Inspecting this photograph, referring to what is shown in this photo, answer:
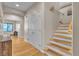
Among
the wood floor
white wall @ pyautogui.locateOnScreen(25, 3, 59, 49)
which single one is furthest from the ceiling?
the wood floor

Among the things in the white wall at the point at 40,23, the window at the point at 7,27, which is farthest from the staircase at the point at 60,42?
the window at the point at 7,27

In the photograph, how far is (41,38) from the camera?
2328 mm

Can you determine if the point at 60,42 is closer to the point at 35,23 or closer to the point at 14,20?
the point at 35,23

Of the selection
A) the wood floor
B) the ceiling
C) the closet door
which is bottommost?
the wood floor

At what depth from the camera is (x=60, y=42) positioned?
2.17 metres

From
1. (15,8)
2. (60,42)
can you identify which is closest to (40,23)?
(60,42)

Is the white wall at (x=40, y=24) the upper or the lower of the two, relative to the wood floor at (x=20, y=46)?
upper

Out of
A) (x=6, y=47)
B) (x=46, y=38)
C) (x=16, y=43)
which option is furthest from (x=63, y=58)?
(x=6, y=47)

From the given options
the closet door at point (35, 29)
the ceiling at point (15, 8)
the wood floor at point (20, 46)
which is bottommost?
the wood floor at point (20, 46)

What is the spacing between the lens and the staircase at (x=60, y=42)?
1931 mm

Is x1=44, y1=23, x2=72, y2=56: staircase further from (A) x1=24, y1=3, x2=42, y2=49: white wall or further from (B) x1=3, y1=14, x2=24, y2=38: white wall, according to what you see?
(B) x1=3, y1=14, x2=24, y2=38: white wall

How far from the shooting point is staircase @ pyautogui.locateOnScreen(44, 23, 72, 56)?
76.0 inches

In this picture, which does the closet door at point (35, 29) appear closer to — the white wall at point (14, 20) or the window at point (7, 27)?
the white wall at point (14, 20)

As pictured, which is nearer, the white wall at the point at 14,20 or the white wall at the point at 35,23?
the white wall at the point at 14,20
